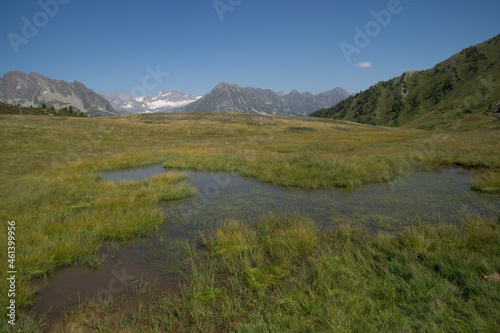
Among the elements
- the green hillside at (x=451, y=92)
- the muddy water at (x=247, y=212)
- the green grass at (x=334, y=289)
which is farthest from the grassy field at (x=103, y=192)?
the green hillside at (x=451, y=92)

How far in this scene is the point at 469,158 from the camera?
18.7 metres

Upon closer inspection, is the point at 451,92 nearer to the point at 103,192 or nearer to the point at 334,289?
the point at 334,289

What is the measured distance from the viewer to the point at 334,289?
4516 millimetres

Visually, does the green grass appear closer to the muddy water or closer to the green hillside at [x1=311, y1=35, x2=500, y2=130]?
the muddy water

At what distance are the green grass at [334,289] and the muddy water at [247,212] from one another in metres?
0.82

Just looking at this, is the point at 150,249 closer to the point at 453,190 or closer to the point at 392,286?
the point at 392,286

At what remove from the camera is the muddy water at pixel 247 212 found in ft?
17.3

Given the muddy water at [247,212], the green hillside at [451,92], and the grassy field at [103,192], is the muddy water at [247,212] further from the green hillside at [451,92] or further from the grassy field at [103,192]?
the green hillside at [451,92]

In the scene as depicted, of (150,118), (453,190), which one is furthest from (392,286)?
(150,118)

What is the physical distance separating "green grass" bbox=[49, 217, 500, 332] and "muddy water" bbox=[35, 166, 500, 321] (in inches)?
32.1

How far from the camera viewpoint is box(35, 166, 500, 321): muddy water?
17.3ft

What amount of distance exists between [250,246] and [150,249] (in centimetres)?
309

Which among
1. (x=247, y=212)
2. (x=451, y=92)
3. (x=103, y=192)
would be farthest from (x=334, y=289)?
(x=451, y=92)

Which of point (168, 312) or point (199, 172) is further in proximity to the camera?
point (199, 172)
